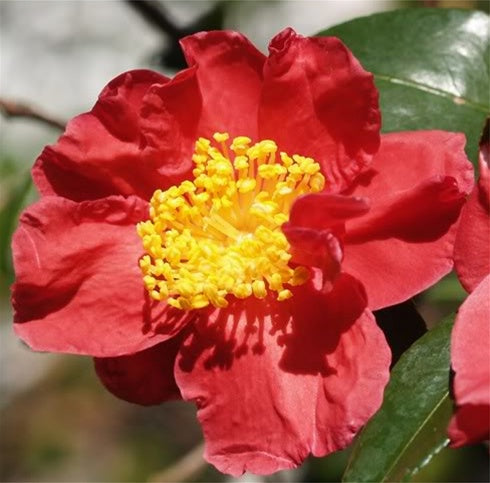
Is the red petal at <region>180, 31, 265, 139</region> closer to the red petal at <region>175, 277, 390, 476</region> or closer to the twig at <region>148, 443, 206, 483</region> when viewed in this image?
the red petal at <region>175, 277, 390, 476</region>

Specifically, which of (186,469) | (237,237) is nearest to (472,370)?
(237,237)

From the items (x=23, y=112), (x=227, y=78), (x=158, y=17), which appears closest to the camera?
(x=227, y=78)

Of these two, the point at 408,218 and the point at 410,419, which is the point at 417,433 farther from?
the point at 408,218

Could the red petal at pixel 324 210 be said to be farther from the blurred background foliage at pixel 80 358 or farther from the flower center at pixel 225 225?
the blurred background foliage at pixel 80 358

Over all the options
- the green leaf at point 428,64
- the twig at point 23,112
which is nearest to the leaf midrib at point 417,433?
the green leaf at point 428,64

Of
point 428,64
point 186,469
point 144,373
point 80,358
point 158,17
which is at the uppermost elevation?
point 428,64

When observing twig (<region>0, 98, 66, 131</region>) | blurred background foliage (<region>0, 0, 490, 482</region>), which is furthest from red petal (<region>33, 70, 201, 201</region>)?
blurred background foliage (<region>0, 0, 490, 482</region>)

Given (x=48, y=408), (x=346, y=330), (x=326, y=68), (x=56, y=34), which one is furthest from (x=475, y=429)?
(x=56, y=34)
